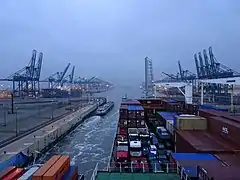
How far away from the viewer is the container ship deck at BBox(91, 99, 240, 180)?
676 cm

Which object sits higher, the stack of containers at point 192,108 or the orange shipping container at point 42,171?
the stack of containers at point 192,108

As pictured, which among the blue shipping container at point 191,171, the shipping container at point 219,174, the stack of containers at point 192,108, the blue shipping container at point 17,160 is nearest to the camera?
the shipping container at point 219,174

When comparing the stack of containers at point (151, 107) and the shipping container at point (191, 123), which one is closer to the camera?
the shipping container at point (191, 123)

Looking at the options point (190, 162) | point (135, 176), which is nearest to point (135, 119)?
point (190, 162)

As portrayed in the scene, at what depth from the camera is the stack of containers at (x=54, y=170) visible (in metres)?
6.73

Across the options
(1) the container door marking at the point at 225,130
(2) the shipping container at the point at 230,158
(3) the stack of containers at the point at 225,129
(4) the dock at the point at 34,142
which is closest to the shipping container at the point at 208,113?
(3) the stack of containers at the point at 225,129

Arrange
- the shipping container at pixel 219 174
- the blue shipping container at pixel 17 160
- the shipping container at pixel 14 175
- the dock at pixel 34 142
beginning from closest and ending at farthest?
the shipping container at pixel 219 174, the shipping container at pixel 14 175, the blue shipping container at pixel 17 160, the dock at pixel 34 142

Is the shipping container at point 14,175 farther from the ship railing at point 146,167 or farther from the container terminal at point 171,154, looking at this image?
the ship railing at point 146,167

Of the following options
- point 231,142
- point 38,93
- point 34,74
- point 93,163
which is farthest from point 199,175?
point 38,93

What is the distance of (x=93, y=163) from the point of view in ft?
48.7

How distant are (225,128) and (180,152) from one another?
6.84 ft

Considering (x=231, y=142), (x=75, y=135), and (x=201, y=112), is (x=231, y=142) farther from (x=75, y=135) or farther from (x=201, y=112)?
(x=75, y=135)

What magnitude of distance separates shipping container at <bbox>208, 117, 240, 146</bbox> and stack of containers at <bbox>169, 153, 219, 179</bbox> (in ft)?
6.79

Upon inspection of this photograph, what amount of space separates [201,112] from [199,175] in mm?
10593
